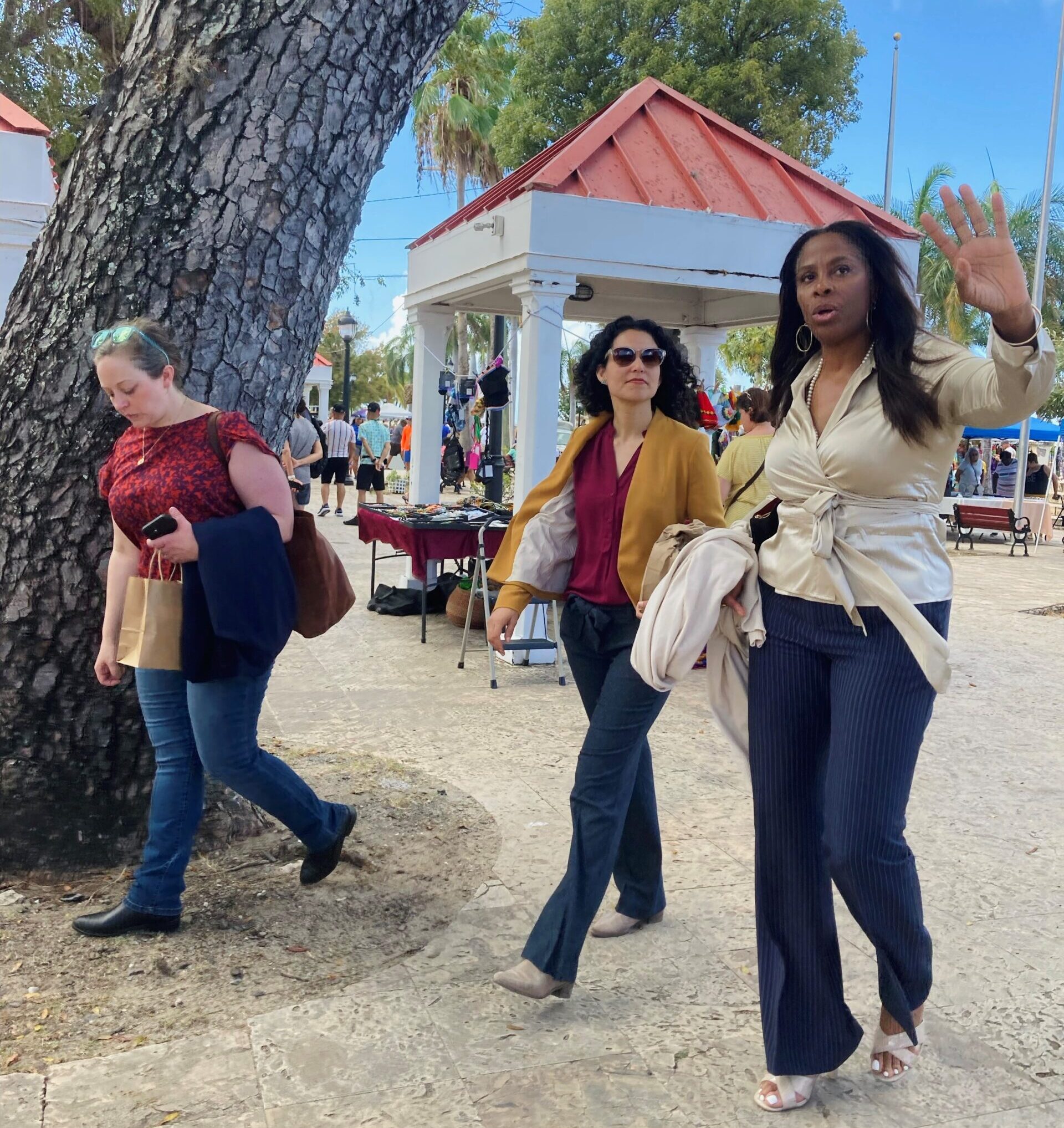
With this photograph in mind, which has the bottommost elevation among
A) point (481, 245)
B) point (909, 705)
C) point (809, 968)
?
point (809, 968)

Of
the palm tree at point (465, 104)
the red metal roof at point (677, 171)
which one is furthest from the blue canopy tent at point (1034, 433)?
the red metal roof at point (677, 171)

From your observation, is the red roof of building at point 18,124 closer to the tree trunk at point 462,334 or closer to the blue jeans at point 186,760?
the blue jeans at point 186,760

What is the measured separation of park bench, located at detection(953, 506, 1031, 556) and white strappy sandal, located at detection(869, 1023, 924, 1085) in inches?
627

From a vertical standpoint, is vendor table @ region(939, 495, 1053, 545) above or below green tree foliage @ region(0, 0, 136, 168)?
below

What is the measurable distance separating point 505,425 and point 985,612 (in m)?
25.5

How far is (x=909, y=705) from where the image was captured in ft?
7.69

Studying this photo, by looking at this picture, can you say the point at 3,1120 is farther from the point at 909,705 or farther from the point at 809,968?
the point at 909,705

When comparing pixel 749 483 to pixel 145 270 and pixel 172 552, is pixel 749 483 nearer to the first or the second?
pixel 172 552

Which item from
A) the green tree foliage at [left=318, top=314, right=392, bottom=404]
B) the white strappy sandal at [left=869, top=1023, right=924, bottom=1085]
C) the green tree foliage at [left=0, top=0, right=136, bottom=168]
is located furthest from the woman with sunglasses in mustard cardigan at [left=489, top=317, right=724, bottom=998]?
the green tree foliage at [left=318, top=314, right=392, bottom=404]

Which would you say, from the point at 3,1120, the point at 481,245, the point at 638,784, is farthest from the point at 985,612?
the point at 3,1120

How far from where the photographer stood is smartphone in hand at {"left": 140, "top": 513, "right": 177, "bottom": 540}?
113 inches

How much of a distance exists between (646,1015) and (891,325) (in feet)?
6.35

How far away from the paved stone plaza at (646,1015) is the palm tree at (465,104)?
75.1 feet

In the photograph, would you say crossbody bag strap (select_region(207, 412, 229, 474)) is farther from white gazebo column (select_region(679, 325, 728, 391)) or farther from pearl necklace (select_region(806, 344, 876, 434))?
white gazebo column (select_region(679, 325, 728, 391))
